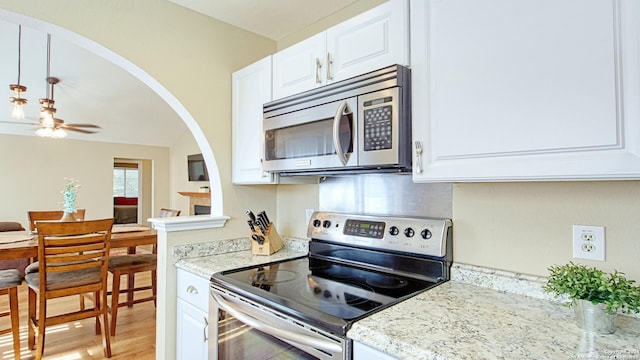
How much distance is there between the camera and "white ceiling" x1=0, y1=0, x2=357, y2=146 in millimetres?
1950

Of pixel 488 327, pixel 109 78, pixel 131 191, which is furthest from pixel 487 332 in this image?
pixel 131 191

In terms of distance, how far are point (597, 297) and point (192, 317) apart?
164 centimetres

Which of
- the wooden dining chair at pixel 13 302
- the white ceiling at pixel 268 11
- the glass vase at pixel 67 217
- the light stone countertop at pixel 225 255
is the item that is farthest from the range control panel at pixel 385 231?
the glass vase at pixel 67 217

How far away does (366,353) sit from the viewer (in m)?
0.96

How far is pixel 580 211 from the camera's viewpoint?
115cm

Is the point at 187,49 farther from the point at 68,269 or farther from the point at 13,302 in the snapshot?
the point at 13,302

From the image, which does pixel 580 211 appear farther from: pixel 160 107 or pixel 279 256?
pixel 160 107

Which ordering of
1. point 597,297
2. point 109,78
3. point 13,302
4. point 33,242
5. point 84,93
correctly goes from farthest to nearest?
1. point 84,93
2. point 109,78
3. point 33,242
4. point 13,302
5. point 597,297

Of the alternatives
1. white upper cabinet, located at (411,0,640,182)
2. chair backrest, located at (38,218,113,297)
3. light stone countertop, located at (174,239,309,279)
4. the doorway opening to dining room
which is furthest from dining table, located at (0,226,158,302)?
the doorway opening to dining room

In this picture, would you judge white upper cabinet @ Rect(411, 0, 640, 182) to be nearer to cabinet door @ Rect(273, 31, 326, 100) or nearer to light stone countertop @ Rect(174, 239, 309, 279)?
cabinet door @ Rect(273, 31, 326, 100)

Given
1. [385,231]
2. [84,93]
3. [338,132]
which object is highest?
[84,93]

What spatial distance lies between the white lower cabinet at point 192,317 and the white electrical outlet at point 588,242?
58.7 inches

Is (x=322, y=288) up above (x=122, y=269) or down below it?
above

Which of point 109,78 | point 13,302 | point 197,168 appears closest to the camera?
point 13,302
